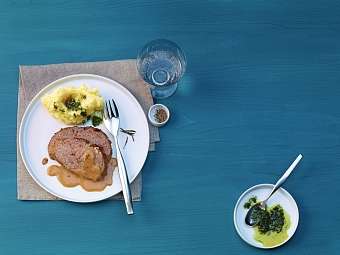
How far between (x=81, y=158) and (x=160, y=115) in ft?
0.73

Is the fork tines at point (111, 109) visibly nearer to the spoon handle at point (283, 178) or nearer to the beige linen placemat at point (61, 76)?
the beige linen placemat at point (61, 76)

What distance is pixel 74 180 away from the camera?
167cm

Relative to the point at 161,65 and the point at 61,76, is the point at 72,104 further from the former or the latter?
the point at 161,65

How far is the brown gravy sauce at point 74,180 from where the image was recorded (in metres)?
1.67

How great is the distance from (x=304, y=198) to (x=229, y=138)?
24 cm

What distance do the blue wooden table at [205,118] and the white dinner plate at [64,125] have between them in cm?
4

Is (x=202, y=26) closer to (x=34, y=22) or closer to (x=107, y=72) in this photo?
(x=107, y=72)

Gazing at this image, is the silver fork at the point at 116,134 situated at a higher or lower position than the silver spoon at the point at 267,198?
higher

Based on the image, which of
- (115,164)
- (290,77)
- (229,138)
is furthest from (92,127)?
(290,77)

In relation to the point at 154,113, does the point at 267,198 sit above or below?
below

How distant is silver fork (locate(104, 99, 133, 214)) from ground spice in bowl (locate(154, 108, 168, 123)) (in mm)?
101

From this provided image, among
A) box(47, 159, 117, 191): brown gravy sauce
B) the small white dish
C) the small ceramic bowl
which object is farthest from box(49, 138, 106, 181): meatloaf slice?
the small white dish

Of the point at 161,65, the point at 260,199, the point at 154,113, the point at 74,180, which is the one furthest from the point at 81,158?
the point at 260,199

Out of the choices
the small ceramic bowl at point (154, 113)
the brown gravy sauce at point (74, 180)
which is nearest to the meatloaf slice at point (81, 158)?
the brown gravy sauce at point (74, 180)
